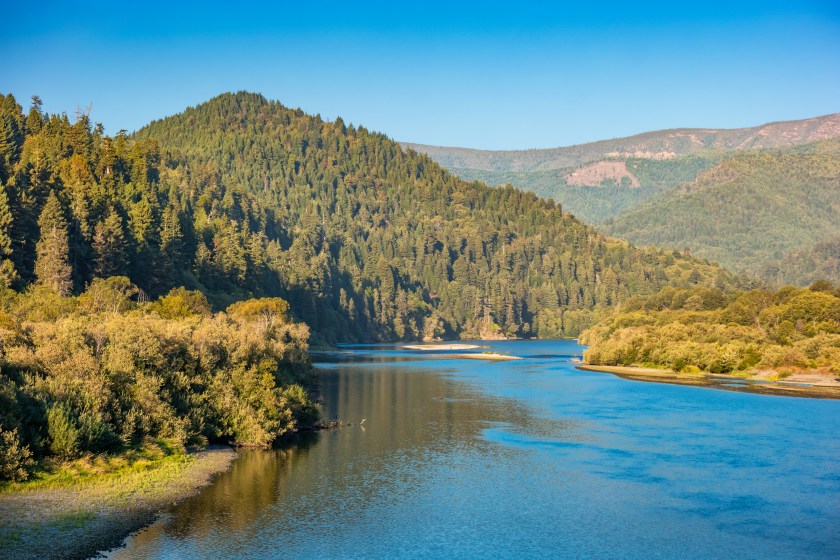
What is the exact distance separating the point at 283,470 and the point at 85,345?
60.9 ft

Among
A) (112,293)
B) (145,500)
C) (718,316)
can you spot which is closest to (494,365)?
(718,316)

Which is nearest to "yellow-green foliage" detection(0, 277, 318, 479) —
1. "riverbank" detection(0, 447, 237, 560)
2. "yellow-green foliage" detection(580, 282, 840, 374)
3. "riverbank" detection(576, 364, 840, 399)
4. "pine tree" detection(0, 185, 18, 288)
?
"riverbank" detection(0, 447, 237, 560)

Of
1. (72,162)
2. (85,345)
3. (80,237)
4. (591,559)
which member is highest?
(72,162)

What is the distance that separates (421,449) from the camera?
70.8 metres

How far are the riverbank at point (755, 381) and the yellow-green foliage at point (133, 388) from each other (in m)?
72.7

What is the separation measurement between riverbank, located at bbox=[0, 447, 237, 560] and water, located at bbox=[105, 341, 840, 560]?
56.7 inches

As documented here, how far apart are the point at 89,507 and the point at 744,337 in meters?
135

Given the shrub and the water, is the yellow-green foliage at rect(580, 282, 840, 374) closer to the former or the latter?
the water

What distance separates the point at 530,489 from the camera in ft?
186

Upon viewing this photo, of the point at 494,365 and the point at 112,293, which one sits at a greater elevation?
the point at 112,293

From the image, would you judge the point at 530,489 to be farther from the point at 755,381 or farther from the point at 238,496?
the point at 755,381

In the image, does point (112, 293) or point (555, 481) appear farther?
point (112, 293)

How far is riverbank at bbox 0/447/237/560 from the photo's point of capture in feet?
128

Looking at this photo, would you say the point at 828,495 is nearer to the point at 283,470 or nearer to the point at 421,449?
the point at 421,449
